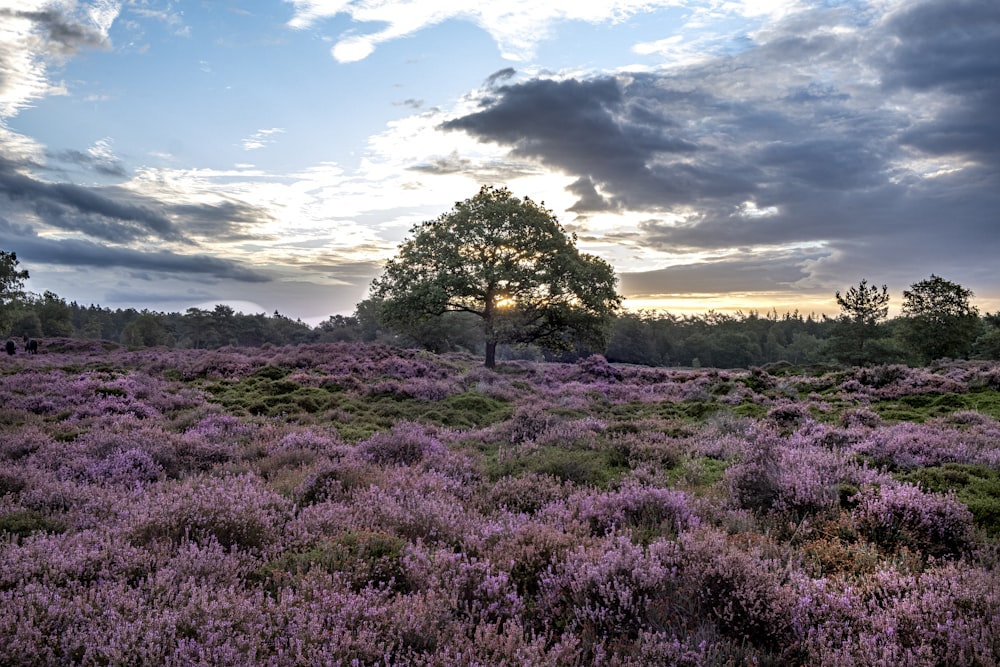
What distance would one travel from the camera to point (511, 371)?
98.4ft

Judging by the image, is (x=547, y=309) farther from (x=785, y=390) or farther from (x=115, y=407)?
(x=115, y=407)

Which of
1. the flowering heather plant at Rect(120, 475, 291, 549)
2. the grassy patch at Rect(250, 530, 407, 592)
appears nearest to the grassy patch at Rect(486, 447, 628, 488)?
the grassy patch at Rect(250, 530, 407, 592)

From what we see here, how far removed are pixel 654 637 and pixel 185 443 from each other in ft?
31.4

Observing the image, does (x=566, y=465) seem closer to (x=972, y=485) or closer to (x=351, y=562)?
(x=351, y=562)

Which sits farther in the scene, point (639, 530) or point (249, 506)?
point (249, 506)

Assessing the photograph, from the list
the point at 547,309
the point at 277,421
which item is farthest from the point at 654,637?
the point at 547,309

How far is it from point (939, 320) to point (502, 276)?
49110 mm

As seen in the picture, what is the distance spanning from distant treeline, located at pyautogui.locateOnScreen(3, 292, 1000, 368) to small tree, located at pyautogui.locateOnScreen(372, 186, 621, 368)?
2993 millimetres

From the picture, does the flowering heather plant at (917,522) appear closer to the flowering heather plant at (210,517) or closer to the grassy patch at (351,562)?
the grassy patch at (351,562)

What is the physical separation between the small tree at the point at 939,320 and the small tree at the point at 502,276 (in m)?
40.3

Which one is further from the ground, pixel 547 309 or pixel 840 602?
pixel 547 309

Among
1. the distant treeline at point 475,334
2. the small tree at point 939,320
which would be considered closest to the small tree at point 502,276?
the distant treeline at point 475,334

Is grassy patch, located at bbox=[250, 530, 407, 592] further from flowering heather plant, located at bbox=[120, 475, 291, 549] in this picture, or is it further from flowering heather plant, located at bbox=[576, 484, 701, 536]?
flowering heather plant, located at bbox=[576, 484, 701, 536]

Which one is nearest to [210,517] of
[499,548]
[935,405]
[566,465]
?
[499,548]
